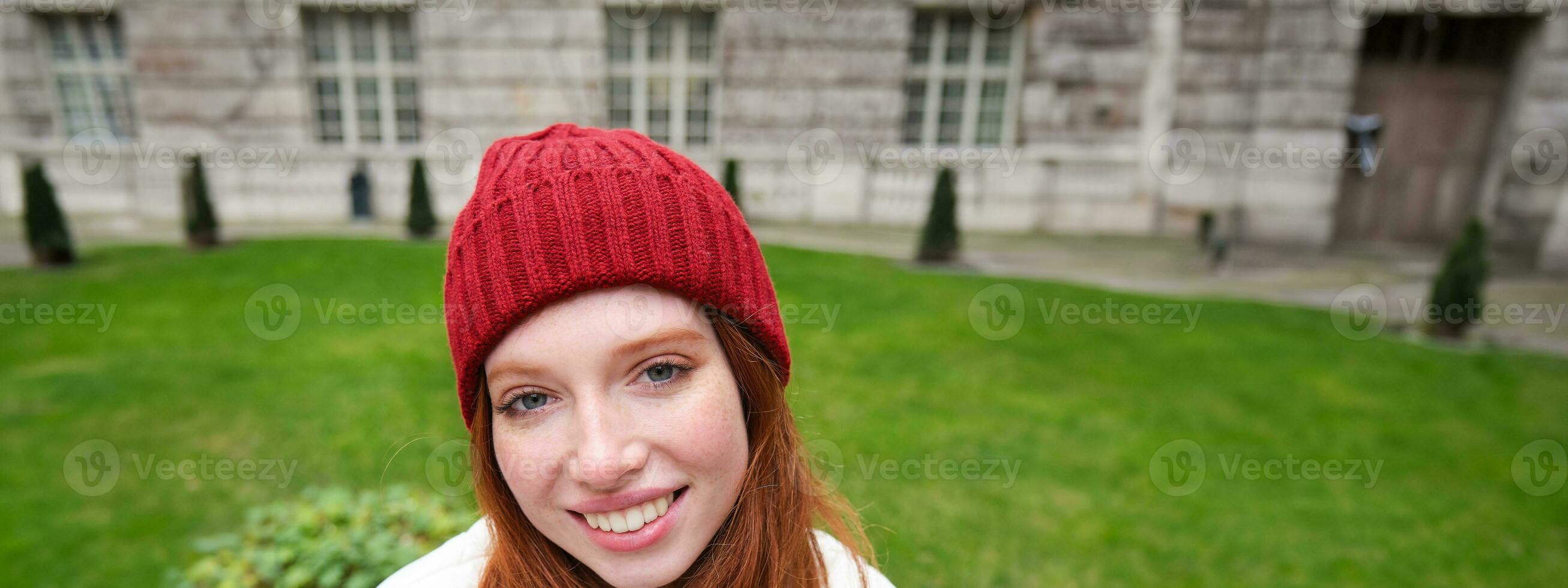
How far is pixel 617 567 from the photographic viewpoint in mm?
1515

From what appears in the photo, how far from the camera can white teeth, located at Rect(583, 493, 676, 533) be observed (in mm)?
1458

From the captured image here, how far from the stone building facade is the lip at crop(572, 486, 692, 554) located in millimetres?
10996

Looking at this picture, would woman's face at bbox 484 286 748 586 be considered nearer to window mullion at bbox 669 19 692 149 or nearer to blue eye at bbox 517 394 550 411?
blue eye at bbox 517 394 550 411

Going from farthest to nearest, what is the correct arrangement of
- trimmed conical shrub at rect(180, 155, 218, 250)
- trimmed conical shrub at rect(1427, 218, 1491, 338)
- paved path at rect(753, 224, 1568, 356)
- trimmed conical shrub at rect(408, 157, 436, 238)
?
1. trimmed conical shrub at rect(408, 157, 436, 238)
2. trimmed conical shrub at rect(180, 155, 218, 250)
3. paved path at rect(753, 224, 1568, 356)
4. trimmed conical shrub at rect(1427, 218, 1491, 338)

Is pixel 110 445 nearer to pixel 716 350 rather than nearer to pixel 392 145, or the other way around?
pixel 716 350

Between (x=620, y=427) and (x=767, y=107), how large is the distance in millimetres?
11548

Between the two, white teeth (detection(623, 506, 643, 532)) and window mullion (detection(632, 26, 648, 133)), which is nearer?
white teeth (detection(623, 506, 643, 532))

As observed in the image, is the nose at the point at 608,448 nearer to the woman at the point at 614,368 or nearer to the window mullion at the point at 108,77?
the woman at the point at 614,368

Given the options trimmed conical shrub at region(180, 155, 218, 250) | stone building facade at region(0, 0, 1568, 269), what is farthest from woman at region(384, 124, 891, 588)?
stone building facade at region(0, 0, 1568, 269)

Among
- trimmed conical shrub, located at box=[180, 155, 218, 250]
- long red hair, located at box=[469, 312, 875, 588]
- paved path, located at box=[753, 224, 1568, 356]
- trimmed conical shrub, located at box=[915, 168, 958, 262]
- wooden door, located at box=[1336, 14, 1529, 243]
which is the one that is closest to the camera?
long red hair, located at box=[469, 312, 875, 588]

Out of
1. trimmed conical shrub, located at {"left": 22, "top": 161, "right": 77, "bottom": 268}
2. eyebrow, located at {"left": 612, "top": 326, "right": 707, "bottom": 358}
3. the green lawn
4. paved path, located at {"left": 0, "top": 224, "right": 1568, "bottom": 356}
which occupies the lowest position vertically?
paved path, located at {"left": 0, "top": 224, "right": 1568, "bottom": 356}

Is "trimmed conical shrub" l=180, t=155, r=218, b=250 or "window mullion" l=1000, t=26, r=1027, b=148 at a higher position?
"window mullion" l=1000, t=26, r=1027, b=148

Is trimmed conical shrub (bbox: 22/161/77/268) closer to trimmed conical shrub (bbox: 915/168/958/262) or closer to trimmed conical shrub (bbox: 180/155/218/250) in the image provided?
trimmed conical shrub (bbox: 180/155/218/250)

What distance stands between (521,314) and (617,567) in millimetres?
513
